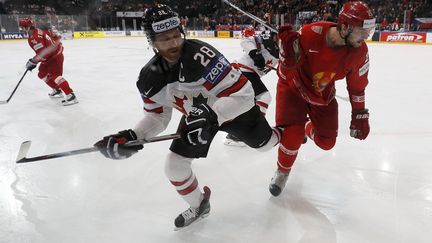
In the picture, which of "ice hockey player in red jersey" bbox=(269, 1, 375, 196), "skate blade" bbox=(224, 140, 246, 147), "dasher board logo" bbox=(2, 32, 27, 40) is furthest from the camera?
"dasher board logo" bbox=(2, 32, 27, 40)

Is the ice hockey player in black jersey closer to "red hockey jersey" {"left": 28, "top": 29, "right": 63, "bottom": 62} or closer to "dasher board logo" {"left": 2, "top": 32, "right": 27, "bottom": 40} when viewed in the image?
"red hockey jersey" {"left": 28, "top": 29, "right": 63, "bottom": 62}

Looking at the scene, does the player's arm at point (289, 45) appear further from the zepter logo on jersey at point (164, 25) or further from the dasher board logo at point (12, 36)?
the dasher board logo at point (12, 36)

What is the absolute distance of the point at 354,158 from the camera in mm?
3078

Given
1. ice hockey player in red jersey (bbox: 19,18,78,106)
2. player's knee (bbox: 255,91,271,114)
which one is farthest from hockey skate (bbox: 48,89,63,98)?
player's knee (bbox: 255,91,271,114)

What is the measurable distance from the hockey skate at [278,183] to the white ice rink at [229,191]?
53 millimetres

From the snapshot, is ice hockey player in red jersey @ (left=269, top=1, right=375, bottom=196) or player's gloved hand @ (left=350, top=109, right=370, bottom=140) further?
player's gloved hand @ (left=350, top=109, right=370, bottom=140)

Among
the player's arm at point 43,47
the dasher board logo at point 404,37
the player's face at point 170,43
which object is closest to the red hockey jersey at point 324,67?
the player's face at point 170,43

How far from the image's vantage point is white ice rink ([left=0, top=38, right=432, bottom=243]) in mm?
2102

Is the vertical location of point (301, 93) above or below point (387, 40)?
above

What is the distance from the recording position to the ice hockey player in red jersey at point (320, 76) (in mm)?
2088

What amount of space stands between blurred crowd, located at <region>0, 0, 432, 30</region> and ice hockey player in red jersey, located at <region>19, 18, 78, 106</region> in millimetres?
10600

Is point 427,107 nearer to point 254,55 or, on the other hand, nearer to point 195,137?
point 254,55

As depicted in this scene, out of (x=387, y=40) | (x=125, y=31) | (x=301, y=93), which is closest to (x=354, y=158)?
(x=301, y=93)

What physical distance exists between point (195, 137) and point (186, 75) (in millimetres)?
355
